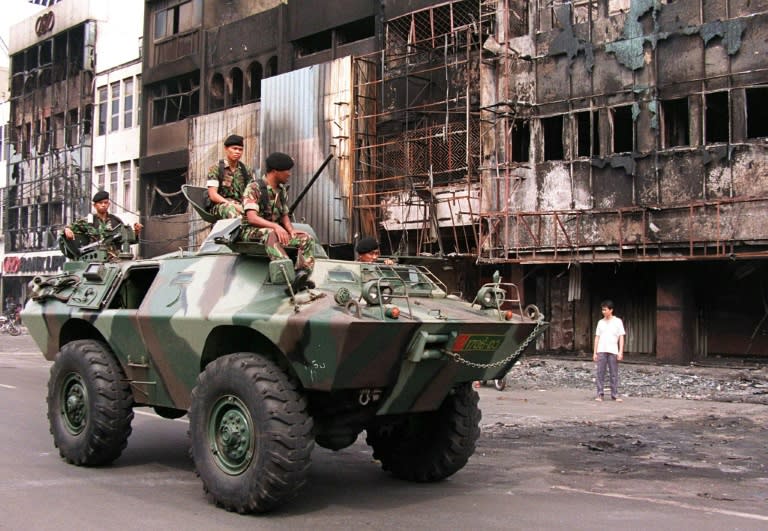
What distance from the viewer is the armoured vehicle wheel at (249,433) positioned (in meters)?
6.11

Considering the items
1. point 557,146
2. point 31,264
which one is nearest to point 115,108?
point 31,264

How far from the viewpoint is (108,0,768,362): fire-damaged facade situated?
19203 mm

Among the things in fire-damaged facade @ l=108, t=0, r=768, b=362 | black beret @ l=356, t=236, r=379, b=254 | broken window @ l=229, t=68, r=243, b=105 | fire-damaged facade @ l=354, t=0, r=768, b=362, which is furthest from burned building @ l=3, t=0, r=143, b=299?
black beret @ l=356, t=236, r=379, b=254

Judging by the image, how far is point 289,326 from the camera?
20.2 feet

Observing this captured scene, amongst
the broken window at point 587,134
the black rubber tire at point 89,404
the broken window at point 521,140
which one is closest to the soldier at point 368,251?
the black rubber tire at point 89,404

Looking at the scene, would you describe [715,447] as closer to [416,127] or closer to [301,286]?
[301,286]

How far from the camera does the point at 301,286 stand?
259 inches

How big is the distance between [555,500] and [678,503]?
931 mm

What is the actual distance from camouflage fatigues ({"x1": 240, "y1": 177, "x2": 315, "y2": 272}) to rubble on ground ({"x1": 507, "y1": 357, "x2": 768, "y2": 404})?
1046 cm

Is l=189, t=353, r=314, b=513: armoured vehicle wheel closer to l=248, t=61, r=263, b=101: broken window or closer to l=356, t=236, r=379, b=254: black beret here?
l=356, t=236, r=379, b=254: black beret

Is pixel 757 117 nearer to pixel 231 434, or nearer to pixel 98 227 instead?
pixel 98 227

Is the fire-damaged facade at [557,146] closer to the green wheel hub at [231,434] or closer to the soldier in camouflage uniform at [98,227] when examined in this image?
the soldier in camouflage uniform at [98,227]

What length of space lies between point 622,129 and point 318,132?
9.44 meters

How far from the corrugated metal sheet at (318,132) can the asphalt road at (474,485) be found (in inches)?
595
